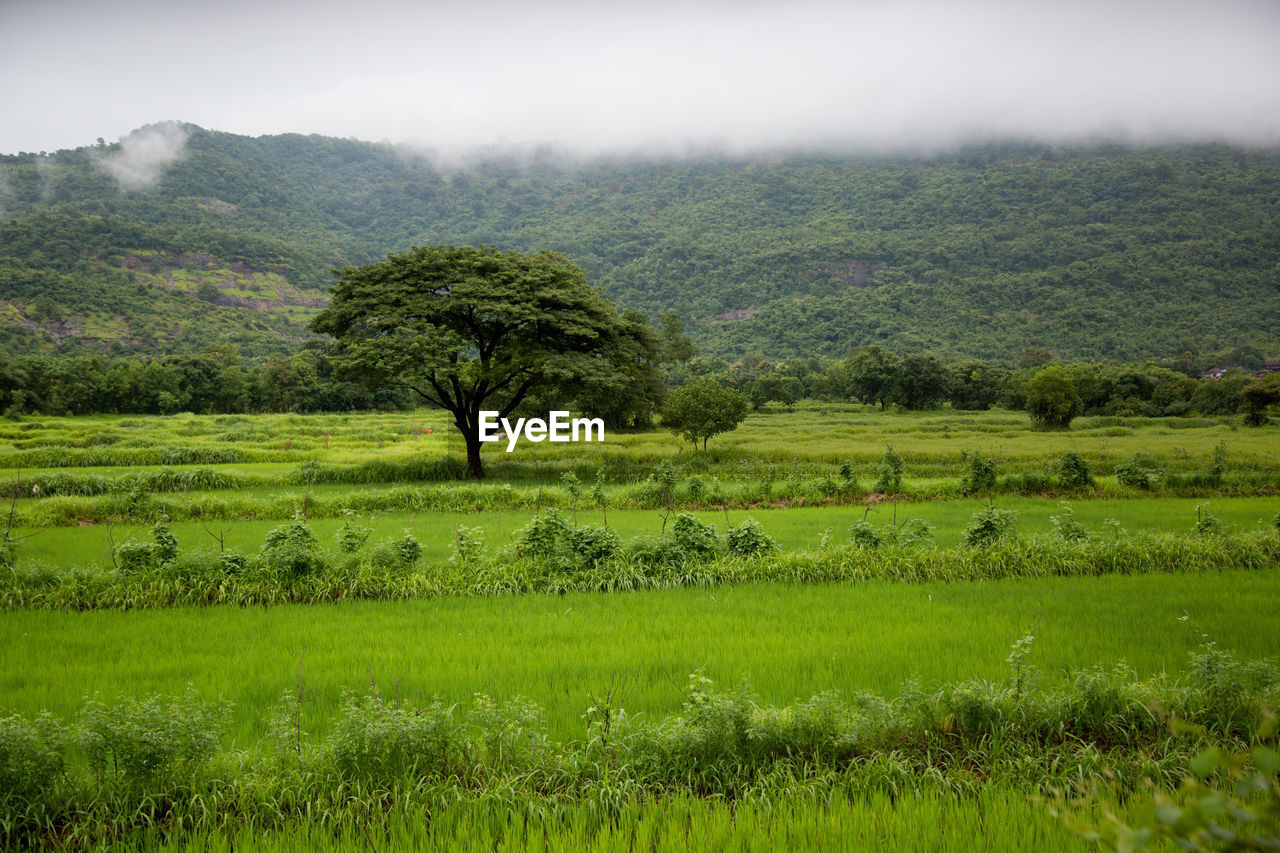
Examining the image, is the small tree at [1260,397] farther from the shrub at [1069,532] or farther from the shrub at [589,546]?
the shrub at [589,546]

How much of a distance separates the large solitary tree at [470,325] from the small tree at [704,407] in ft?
14.3

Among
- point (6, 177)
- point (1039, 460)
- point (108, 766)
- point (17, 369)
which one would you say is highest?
point (6, 177)

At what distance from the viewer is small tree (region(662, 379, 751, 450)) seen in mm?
29547

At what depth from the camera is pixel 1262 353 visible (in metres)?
69.5

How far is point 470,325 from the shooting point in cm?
2595

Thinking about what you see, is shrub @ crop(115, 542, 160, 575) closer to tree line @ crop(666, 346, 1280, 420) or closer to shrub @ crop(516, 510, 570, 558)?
shrub @ crop(516, 510, 570, 558)

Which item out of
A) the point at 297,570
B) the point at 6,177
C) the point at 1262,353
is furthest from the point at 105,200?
the point at 1262,353

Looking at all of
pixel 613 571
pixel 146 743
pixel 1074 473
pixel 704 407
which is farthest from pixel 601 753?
pixel 704 407

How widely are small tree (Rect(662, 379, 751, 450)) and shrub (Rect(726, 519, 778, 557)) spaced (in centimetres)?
1748

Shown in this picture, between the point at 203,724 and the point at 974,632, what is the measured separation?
8.05 metres

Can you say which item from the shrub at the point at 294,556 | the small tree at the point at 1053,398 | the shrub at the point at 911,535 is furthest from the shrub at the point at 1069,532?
the small tree at the point at 1053,398

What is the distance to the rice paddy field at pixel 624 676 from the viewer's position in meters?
4.56

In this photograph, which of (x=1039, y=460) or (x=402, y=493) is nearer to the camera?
(x=402, y=493)

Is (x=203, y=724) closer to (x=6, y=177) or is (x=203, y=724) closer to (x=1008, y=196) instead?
(x=1008, y=196)
